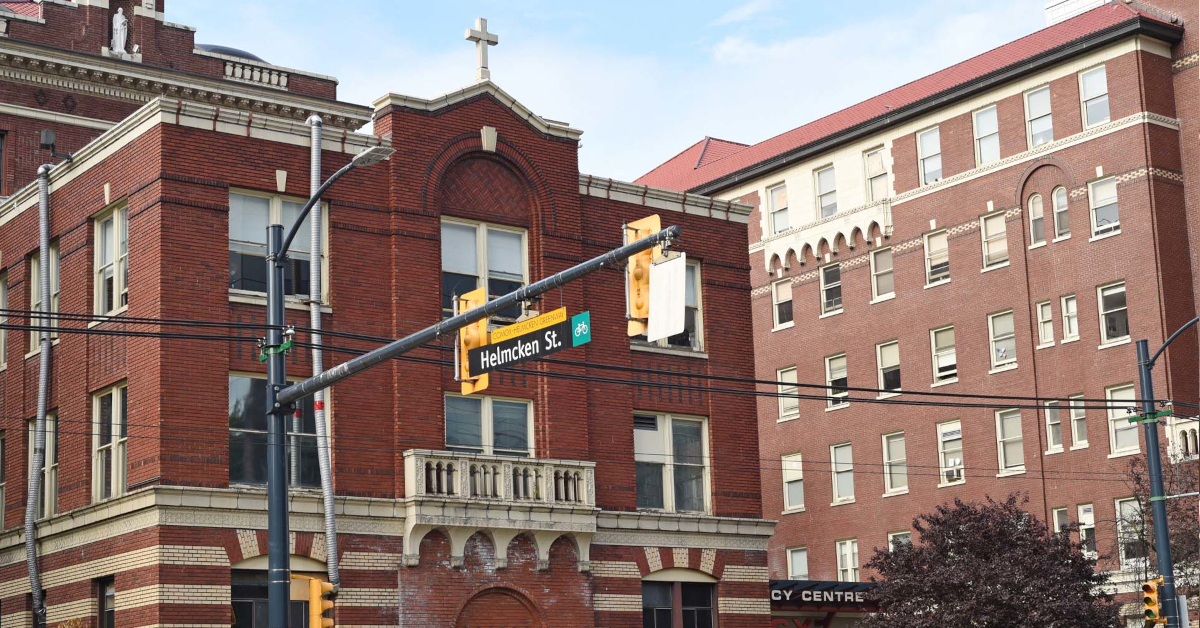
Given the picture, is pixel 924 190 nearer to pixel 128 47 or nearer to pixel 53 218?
pixel 128 47

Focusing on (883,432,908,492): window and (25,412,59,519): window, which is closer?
(25,412,59,519): window

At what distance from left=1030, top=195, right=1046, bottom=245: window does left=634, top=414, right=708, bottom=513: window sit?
798 inches

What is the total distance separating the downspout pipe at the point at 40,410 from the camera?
33.2 metres

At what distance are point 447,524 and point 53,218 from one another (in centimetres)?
1103

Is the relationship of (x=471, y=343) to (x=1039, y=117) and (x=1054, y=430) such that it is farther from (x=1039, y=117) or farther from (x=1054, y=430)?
(x=1039, y=117)

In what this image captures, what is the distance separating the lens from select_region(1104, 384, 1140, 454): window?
166 ft

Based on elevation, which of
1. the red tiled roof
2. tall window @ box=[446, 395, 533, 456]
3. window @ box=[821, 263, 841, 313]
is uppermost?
the red tiled roof

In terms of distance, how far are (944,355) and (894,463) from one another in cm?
428

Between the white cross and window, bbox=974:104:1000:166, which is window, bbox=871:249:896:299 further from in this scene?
the white cross

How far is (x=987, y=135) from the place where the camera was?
56.1 metres

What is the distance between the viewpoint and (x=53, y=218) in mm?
35188

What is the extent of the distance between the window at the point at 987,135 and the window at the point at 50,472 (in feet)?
111

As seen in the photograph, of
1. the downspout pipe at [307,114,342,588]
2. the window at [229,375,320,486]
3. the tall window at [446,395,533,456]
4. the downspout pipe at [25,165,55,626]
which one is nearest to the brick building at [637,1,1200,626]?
the tall window at [446,395,533,456]

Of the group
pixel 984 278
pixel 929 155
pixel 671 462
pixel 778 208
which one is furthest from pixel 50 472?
pixel 778 208
